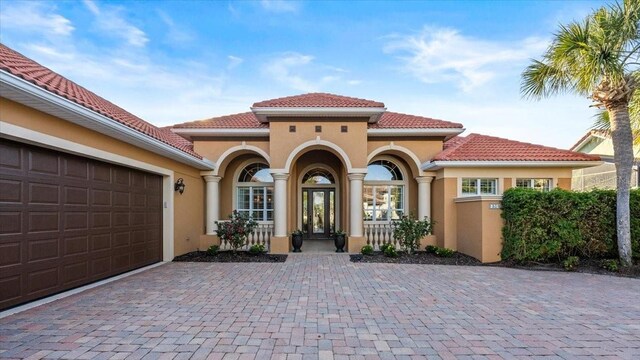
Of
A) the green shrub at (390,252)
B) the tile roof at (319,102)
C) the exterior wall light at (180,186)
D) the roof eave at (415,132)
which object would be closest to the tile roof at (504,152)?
the roof eave at (415,132)

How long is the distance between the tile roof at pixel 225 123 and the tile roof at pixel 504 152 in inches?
260

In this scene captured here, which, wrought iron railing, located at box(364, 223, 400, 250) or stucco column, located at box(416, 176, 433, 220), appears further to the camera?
stucco column, located at box(416, 176, 433, 220)

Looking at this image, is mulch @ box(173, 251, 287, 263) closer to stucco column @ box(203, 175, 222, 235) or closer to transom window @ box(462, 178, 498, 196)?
stucco column @ box(203, 175, 222, 235)

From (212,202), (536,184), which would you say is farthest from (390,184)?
(212,202)

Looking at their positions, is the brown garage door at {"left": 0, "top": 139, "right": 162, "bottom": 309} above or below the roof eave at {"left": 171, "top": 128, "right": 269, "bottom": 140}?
below

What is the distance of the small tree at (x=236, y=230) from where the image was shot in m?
10.2

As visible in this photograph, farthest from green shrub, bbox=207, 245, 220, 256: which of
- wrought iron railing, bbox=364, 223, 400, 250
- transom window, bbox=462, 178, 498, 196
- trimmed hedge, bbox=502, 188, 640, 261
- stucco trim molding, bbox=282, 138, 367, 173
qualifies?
trimmed hedge, bbox=502, 188, 640, 261

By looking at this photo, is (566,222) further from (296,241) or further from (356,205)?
(296,241)

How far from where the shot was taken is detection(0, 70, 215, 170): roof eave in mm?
4418

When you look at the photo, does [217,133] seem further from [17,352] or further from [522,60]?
[522,60]

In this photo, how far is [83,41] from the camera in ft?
40.2

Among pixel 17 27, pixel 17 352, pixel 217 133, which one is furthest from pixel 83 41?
pixel 17 352

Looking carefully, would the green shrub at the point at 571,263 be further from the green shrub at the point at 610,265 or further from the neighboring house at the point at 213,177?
the neighboring house at the point at 213,177

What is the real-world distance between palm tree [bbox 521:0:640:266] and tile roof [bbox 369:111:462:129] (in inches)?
135
